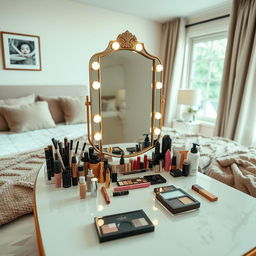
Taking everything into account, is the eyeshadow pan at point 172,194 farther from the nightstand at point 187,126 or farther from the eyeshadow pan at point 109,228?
the nightstand at point 187,126

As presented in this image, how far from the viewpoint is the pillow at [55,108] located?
2.76 metres

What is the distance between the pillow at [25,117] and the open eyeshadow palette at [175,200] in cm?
192

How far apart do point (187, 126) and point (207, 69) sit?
1.08m

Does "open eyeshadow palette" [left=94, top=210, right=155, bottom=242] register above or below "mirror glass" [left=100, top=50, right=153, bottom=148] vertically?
below

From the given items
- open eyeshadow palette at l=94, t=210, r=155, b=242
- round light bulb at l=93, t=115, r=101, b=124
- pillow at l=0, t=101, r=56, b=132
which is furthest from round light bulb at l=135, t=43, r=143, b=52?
pillow at l=0, t=101, r=56, b=132

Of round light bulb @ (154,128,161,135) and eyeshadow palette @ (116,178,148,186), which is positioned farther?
round light bulb @ (154,128,161,135)

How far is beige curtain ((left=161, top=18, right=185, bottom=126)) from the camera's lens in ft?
11.9

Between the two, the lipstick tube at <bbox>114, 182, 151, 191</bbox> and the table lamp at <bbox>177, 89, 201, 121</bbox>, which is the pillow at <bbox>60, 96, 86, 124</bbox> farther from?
the lipstick tube at <bbox>114, 182, 151, 191</bbox>

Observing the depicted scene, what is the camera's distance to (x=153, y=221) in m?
0.71

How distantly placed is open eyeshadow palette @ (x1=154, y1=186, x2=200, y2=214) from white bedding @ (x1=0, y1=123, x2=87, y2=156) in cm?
131

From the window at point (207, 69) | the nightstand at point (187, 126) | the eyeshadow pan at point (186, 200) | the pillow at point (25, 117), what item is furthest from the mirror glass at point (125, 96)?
the window at point (207, 69)

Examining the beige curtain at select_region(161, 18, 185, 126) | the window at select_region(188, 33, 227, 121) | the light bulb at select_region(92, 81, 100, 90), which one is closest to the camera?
the light bulb at select_region(92, 81, 100, 90)

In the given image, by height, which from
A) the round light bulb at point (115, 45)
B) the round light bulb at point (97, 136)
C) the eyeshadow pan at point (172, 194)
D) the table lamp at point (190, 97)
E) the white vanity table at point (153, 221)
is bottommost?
the white vanity table at point (153, 221)

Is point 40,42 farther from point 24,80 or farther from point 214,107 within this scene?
point 214,107
